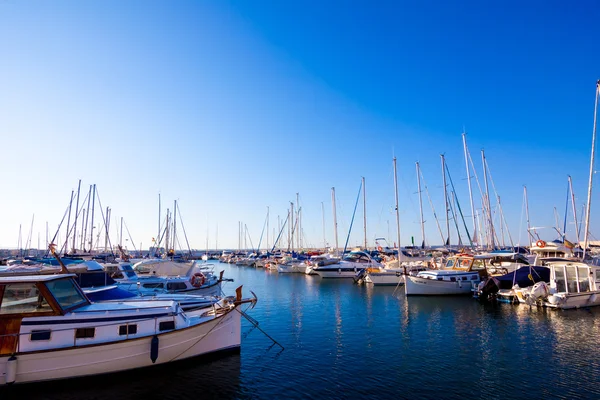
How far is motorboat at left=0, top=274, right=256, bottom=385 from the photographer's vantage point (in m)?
12.3

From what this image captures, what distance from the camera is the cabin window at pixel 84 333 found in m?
13.0

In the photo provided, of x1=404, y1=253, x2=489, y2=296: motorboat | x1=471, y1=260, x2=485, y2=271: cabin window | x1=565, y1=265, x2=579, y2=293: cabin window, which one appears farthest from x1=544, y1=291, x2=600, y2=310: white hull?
x1=471, y1=260, x2=485, y2=271: cabin window

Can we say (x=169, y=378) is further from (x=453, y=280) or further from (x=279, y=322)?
(x=453, y=280)

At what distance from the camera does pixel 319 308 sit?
30953 millimetres

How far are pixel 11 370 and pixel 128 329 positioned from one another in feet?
11.9

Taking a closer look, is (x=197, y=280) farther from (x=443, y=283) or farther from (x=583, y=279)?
(x=583, y=279)

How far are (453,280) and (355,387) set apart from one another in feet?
85.5

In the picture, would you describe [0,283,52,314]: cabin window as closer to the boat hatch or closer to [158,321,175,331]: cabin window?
[158,321,175,331]: cabin window

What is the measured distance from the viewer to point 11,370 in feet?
38.9

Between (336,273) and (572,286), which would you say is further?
(336,273)

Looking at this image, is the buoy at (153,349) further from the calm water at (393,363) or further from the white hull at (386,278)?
the white hull at (386,278)

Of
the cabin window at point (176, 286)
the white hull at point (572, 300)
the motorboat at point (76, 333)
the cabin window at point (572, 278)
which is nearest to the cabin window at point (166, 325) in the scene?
the motorboat at point (76, 333)

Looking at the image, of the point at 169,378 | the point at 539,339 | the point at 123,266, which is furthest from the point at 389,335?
the point at 123,266

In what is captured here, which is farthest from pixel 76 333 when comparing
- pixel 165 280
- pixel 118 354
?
pixel 165 280
